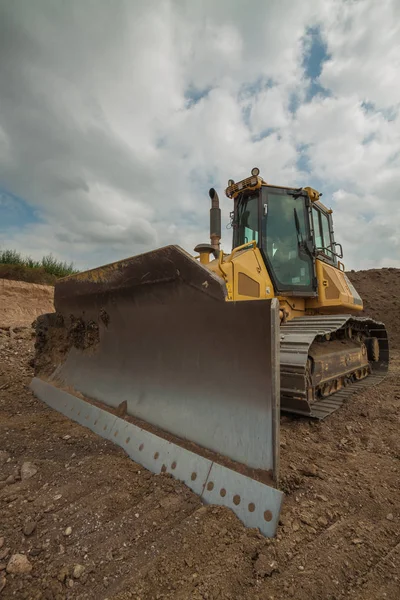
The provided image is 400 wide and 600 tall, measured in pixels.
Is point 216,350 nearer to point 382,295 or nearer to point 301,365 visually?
point 301,365

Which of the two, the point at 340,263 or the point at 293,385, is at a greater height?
the point at 340,263

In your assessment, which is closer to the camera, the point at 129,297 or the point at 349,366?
the point at 129,297

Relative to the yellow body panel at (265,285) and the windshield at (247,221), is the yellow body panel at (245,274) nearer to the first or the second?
the yellow body panel at (265,285)

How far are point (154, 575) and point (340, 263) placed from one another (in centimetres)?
504

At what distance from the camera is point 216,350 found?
1.93 metres

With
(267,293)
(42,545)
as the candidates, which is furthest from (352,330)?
(42,545)

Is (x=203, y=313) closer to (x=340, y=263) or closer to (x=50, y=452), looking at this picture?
(x=50, y=452)

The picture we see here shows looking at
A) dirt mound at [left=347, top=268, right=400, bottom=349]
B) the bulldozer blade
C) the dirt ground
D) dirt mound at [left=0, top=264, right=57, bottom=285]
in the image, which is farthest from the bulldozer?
dirt mound at [left=347, top=268, right=400, bottom=349]

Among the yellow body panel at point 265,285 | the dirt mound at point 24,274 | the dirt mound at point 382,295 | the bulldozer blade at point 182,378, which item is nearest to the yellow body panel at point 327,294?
the yellow body panel at point 265,285

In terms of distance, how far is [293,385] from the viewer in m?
2.68

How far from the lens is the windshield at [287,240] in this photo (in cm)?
387

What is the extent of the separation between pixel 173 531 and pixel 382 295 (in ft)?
48.5

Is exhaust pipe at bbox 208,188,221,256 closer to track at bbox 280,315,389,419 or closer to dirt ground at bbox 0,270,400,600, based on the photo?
track at bbox 280,315,389,419

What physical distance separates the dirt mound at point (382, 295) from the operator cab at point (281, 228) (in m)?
8.80
